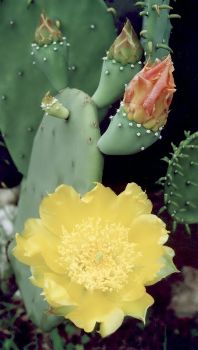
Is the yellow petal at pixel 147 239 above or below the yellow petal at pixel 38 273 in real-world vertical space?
above

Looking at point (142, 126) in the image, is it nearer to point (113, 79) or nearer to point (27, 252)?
point (113, 79)

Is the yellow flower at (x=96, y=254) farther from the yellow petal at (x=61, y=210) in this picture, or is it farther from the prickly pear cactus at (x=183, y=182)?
the prickly pear cactus at (x=183, y=182)

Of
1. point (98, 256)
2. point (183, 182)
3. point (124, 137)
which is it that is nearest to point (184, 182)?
point (183, 182)

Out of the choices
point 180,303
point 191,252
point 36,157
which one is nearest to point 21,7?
point 36,157

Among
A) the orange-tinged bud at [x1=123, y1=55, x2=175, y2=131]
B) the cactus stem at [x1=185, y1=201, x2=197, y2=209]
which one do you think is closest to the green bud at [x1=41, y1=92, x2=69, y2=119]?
the orange-tinged bud at [x1=123, y1=55, x2=175, y2=131]

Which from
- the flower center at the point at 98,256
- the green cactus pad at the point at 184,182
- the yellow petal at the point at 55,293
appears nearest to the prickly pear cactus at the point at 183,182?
the green cactus pad at the point at 184,182

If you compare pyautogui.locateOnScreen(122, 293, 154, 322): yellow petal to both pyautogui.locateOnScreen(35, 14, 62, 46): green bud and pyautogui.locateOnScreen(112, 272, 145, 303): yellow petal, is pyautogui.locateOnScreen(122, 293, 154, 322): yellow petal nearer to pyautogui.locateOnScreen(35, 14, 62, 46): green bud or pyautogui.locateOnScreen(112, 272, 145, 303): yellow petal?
pyautogui.locateOnScreen(112, 272, 145, 303): yellow petal

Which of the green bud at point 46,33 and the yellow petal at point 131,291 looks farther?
the green bud at point 46,33

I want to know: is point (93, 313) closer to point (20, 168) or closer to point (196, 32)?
point (20, 168)
